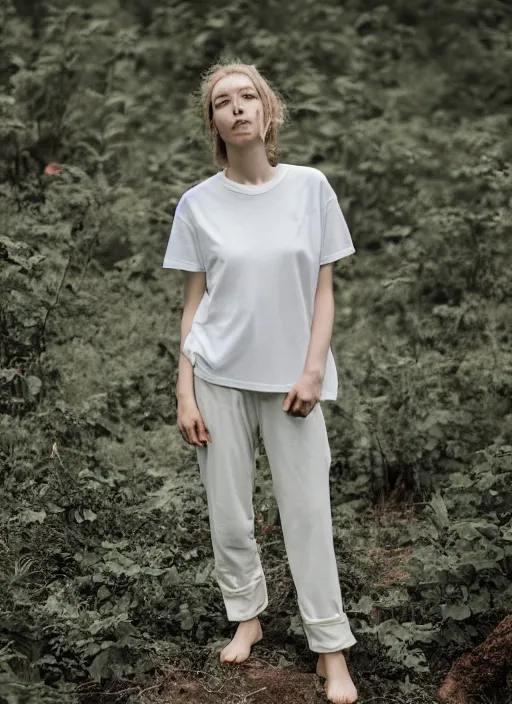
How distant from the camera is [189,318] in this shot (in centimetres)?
301

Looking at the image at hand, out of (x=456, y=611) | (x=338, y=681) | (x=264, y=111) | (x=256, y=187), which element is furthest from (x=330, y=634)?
(x=264, y=111)

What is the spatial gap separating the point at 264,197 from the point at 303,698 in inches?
68.8

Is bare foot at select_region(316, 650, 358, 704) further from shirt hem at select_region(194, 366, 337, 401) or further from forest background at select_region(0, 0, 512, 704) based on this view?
shirt hem at select_region(194, 366, 337, 401)

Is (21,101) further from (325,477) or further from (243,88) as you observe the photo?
(325,477)

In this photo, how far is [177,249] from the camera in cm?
292

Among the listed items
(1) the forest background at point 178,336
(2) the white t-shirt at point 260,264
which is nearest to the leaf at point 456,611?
(1) the forest background at point 178,336

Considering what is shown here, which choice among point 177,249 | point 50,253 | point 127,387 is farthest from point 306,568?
point 50,253

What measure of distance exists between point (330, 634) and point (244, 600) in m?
0.37

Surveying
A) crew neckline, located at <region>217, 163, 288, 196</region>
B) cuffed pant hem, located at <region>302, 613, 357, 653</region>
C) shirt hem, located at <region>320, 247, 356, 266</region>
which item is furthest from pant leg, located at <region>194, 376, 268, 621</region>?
crew neckline, located at <region>217, 163, 288, 196</region>

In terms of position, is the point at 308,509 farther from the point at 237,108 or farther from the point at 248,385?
the point at 237,108

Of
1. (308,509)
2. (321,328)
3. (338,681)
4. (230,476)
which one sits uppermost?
(321,328)

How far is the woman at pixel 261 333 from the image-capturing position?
2.77 m

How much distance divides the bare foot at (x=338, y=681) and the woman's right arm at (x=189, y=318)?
1.04 m

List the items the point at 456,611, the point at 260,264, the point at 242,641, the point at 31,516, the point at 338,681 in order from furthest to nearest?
the point at 31,516
the point at 456,611
the point at 242,641
the point at 338,681
the point at 260,264
